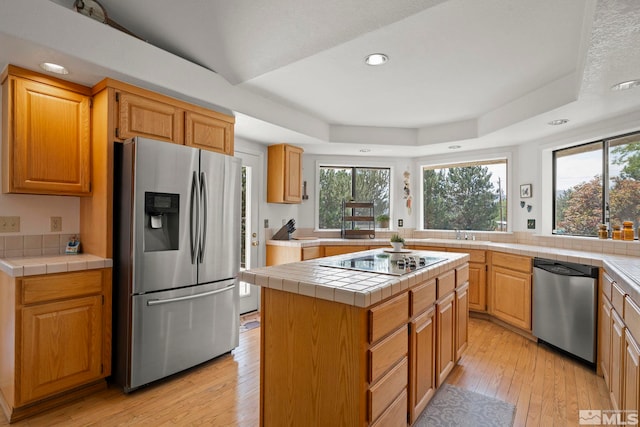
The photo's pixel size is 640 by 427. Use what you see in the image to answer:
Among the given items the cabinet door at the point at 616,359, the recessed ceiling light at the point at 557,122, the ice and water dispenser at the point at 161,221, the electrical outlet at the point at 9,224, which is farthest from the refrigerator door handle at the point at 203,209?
the recessed ceiling light at the point at 557,122

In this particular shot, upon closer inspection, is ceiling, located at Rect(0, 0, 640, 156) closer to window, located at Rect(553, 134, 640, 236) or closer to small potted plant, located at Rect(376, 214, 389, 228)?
window, located at Rect(553, 134, 640, 236)

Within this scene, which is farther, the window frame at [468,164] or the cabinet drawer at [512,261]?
the window frame at [468,164]

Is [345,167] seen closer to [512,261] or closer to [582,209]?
[512,261]

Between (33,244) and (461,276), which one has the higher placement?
(33,244)

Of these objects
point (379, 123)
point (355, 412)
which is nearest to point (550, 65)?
point (379, 123)

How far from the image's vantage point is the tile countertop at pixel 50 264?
1.96 meters

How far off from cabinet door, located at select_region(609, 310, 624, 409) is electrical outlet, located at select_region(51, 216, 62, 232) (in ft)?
12.3

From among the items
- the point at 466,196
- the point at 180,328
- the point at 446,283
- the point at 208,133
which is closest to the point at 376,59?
the point at 208,133

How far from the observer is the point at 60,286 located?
2.10 m

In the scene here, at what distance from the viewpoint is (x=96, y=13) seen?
2.16 meters

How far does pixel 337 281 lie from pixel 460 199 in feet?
12.6

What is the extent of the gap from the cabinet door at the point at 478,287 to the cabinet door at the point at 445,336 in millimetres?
1618

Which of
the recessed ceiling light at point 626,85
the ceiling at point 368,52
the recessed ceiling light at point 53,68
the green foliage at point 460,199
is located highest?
the ceiling at point 368,52

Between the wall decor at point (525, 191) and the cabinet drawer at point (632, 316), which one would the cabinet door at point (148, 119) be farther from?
the wall decor at point (525, 191)
